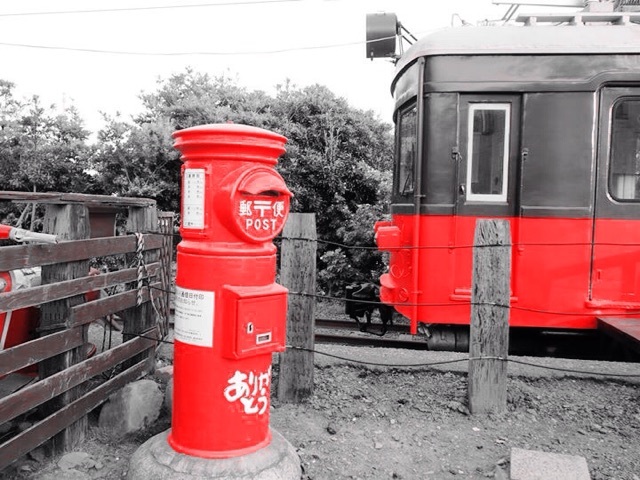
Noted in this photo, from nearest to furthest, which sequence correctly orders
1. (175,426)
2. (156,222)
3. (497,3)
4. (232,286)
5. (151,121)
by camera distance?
(232,286)
(175,426)
(156,222)
(497,3)
(151,121)

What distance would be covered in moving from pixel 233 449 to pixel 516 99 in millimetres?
3627

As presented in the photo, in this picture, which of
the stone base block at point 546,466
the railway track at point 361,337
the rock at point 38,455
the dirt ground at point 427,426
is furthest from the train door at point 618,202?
the rock at point 38,455

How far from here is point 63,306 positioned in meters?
3.41

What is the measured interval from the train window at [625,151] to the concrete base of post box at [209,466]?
3.55 metres

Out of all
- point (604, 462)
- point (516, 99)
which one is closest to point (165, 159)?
point (516, 99)

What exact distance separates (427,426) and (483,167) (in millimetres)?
2258

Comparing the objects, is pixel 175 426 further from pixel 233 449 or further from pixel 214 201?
pixel 214 201

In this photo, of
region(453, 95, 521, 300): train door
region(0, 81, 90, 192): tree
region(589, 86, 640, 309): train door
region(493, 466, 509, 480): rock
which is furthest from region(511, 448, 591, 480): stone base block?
region(0, 81, 90, 192): tree

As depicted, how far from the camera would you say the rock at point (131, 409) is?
149 inches

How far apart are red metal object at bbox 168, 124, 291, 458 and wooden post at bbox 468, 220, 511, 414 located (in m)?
1.74

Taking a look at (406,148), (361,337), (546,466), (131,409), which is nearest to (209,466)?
(131,409)

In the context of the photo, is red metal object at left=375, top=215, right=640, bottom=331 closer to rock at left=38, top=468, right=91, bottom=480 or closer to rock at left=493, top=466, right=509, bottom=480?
rock at left=493, top=466, right=509, bottom=480

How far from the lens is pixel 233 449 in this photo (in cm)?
308

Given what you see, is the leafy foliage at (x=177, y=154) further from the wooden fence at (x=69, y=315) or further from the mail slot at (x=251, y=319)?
the mail slot at (x=251, y=319)
